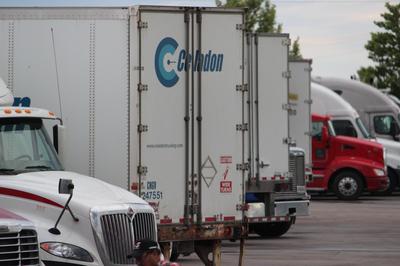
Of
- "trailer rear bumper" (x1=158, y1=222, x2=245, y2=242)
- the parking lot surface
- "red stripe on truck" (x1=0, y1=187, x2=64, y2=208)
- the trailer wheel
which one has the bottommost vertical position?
the parking lot surface

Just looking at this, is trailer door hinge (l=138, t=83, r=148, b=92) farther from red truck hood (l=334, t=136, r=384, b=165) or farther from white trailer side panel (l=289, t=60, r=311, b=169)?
red truck hood (l=334, t=136, r=384, b=165)

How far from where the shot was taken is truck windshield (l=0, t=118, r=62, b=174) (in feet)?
42.9

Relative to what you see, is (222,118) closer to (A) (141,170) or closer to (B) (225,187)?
(B) (225,187)

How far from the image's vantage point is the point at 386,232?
26.8 meters

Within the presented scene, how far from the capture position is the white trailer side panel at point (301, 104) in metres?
27.3

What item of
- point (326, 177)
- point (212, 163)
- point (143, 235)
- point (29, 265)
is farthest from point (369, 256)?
point (326, 177)

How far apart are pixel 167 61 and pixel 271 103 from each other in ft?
22.4

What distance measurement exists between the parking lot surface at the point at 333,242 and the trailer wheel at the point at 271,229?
0.15m

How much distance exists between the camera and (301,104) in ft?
90.3

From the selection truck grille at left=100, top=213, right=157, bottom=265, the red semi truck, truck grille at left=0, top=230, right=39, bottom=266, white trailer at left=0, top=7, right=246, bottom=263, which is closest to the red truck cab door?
the red semi truck

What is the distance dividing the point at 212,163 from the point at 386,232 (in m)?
10.7

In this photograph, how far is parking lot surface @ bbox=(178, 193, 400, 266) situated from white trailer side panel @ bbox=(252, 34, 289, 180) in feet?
5.19

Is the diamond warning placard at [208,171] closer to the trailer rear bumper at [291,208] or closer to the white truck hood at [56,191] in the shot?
the white truck hood at [56,191]

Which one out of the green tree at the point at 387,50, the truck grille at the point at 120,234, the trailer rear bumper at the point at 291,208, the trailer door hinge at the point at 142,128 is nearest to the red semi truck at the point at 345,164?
the trailer rear bumper at the point at 291,208
